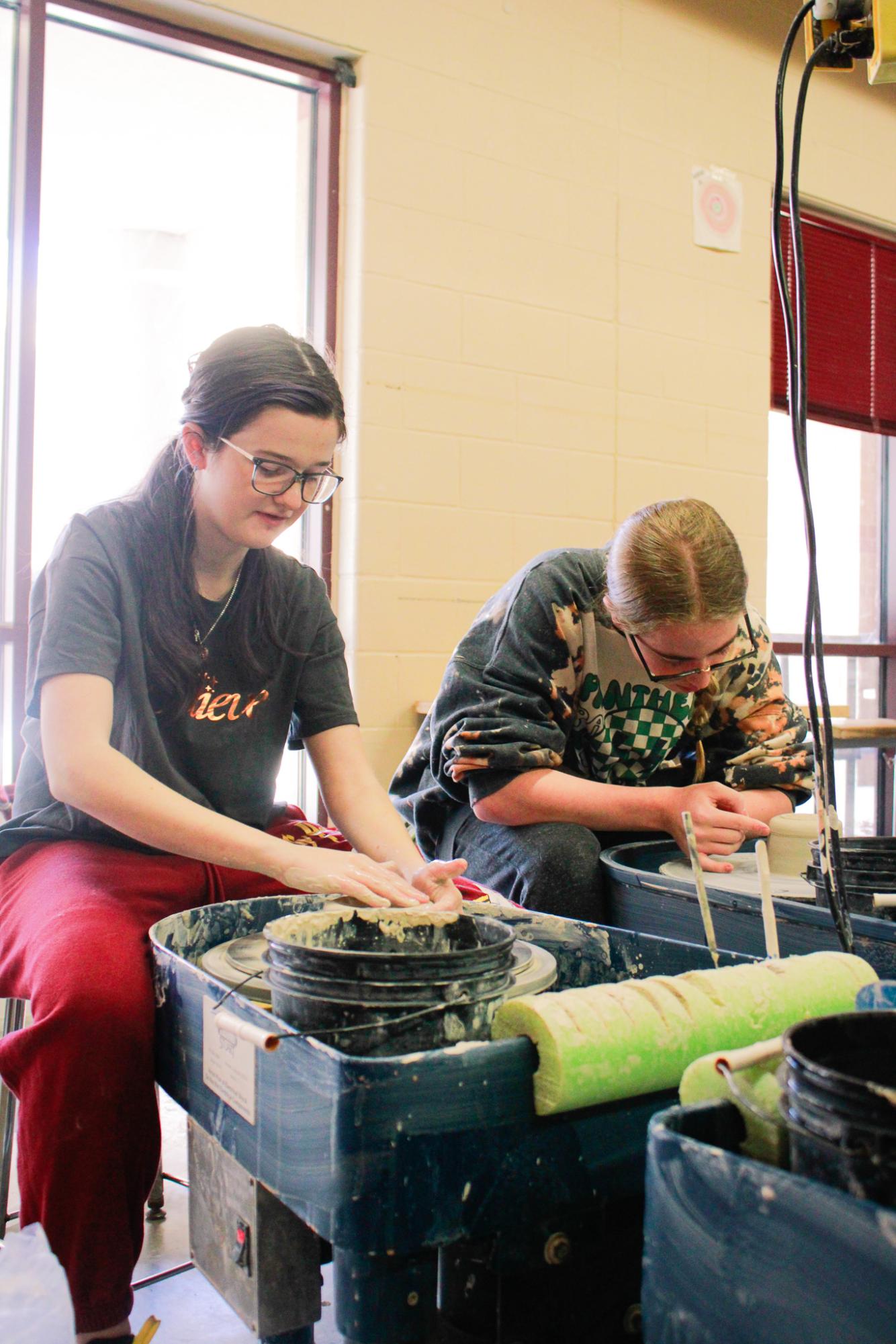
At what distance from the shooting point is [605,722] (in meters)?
1.78

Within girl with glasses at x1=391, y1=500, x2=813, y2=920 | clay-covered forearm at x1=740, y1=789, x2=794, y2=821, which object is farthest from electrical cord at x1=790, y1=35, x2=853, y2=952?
clay-covered forearm at x1=740, y1=789, x2=794, y2=821

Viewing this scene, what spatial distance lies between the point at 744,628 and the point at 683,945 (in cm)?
97

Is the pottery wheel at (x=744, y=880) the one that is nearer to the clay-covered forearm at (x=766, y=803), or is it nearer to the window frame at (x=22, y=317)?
the clay-covered forearm at (x=766, y=803)

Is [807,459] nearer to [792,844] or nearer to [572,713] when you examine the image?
[792,844]

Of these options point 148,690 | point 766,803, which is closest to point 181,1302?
point 148,690

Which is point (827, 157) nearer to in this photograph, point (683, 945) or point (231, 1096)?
point (683, 945)

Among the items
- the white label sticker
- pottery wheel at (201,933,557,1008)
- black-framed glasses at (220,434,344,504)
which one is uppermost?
black-framed glasses at (220,434,344,504)

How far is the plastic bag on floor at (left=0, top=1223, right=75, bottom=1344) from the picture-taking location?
0.87 m

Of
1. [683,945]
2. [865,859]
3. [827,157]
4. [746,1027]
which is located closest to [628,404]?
[827,157]

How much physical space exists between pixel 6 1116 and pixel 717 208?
307 centimetres

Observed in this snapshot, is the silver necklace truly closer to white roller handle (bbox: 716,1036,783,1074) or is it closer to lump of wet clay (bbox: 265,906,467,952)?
lump of wet clay (bbox: 265,906,467,952)

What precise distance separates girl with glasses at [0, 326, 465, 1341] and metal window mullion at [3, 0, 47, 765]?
40.6 inches

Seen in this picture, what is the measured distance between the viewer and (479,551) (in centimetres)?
285

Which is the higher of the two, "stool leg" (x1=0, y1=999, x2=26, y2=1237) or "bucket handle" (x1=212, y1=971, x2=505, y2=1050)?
"bucket handle" (x1=212, y1=971, x2=505, y2=1050)
